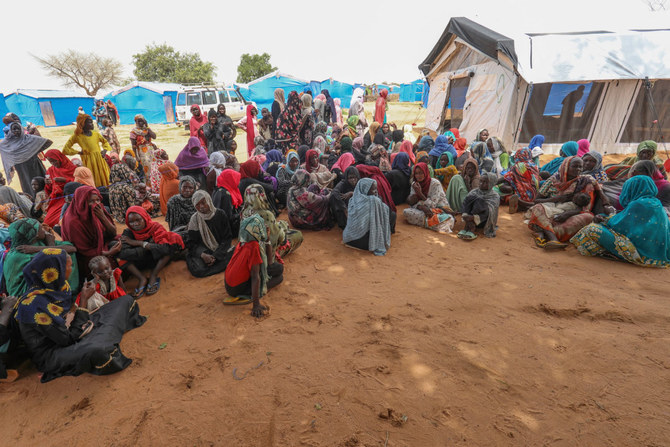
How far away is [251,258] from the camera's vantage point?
336 cm

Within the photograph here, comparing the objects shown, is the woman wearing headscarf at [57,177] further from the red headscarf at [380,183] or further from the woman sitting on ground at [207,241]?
the red headscarf at [380,183]

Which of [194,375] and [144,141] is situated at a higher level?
→ [144,141]

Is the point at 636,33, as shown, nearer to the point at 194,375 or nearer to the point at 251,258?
the point at 251,258

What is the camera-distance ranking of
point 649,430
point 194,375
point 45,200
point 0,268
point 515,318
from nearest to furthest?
1. point 649,430
2. point 194,375
3. point 515,318
4. point 0,268
5. point 45,200

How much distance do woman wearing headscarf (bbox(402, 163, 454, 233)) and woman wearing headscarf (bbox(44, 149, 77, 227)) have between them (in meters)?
5.64

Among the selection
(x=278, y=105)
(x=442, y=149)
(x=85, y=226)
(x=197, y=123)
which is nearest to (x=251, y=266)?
(x=85, y=226)

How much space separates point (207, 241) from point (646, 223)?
5.53 meters

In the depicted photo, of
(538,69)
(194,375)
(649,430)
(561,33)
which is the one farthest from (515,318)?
(561,33)

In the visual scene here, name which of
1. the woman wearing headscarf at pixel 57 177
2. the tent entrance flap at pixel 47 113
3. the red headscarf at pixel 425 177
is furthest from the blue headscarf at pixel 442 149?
the tent entrance flap at pixel 47 113

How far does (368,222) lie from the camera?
4781 millimetres

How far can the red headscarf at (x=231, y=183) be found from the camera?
5203mm

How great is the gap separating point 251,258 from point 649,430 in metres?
3.22

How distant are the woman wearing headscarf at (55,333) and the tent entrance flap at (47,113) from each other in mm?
27406

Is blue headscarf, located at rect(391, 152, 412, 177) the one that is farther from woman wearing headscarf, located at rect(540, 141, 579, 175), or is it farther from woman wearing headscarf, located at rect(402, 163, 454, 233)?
woman wearing headscarf, located at rect(540, 141, 579, 175)
